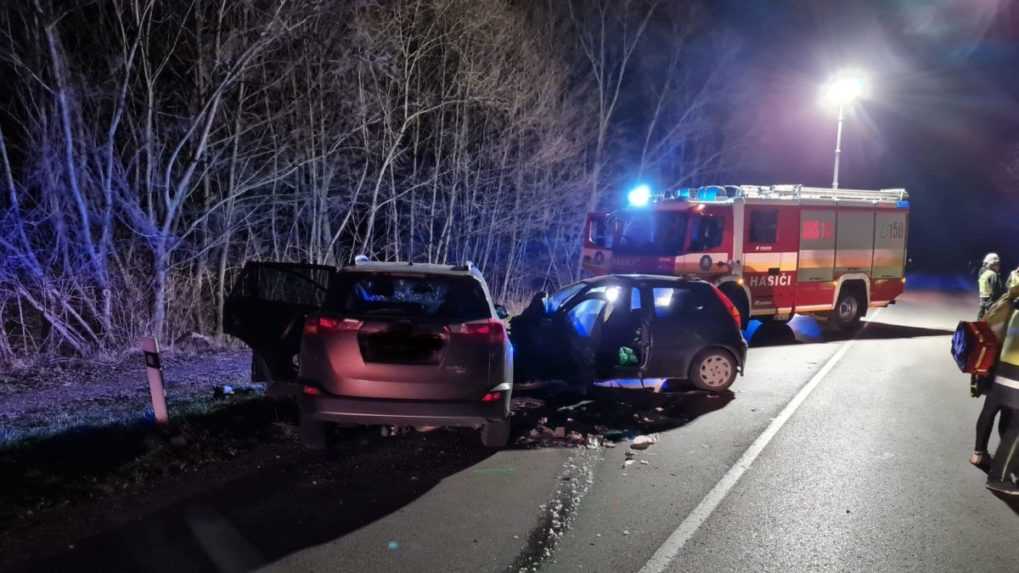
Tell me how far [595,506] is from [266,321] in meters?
3.56

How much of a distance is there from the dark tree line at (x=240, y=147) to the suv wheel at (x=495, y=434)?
22.3ft

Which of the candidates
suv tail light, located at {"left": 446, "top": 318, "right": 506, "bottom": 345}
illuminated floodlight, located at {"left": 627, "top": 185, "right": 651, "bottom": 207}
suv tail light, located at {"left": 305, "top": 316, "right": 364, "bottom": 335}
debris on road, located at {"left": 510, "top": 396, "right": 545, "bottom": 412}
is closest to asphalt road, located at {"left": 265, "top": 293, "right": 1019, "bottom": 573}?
suv tail light, located at {"left": 446, "top": 318, "right": 506, "bottom": 345}

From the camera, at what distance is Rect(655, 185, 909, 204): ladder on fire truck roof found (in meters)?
13.3

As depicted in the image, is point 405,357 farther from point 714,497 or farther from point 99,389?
point 99,389

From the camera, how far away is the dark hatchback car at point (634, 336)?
26.8 ft

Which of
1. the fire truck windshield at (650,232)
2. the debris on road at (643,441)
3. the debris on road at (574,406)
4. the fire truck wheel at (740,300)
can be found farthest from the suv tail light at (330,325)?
the fire truck wheel at (740,300)

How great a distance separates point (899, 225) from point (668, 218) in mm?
6281

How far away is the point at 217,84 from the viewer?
11.0 metres

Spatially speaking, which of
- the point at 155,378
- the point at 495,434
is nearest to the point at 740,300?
the point at 495,434

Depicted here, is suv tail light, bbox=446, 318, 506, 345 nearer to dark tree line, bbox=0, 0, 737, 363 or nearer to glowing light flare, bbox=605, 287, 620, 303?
glowing light flare, bbox=605, 287, 620, 303

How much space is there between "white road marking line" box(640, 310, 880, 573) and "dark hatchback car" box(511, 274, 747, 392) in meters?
1.07

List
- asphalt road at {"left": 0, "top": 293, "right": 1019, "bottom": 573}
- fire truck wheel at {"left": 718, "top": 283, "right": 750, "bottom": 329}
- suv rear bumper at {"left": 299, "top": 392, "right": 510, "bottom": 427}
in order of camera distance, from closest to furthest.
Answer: asphalt road at {"left": 0, "top": 293, "right": 1019, "bottom": 573} → suv rear bumper at {"left": 299, "top": 392, "right": 510, "bottom": 427} → fire truck wheel at {"left": 718, "top": 283, "right": 750, "bottom": 329}

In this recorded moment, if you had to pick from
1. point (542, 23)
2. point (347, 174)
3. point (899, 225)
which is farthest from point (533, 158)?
point (899, 225)

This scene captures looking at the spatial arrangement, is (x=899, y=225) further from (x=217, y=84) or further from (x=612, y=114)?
(x=217, y=84)
